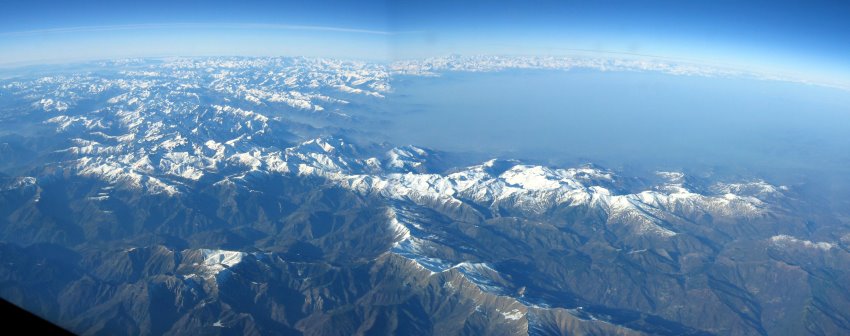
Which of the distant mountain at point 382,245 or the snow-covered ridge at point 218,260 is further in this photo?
the snow-covered ridge at point 218,260

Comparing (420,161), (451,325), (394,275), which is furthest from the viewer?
(420,161)

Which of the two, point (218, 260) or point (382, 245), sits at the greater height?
point (218, 260)

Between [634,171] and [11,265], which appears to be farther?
[634,171]

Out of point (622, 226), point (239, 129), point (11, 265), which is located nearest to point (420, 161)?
point (622, 226)

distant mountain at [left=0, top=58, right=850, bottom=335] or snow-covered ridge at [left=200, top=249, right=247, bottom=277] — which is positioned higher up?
snow-covered ridge at [left=200, top=249, right=247, bottom=277]

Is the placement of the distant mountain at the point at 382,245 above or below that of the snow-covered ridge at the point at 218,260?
below

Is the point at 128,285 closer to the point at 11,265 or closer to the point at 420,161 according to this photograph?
the point at 11,265

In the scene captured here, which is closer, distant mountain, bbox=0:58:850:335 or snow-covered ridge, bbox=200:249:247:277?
distant mountain, bbox=0:58:850:335

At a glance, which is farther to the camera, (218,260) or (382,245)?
(382,245)
